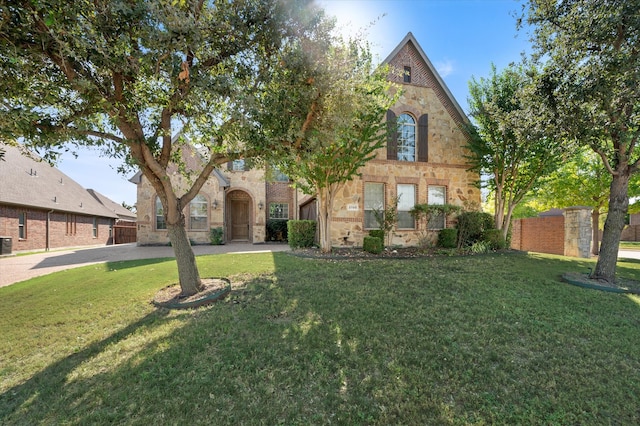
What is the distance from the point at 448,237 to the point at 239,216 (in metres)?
13.7

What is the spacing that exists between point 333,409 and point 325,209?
313 inches

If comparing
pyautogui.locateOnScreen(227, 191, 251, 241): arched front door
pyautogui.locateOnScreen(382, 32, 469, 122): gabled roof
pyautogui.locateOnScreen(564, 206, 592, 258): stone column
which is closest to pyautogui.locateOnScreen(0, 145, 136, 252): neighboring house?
pyautogui.locateOnScreen(227, 191, 251, 241): arched front door

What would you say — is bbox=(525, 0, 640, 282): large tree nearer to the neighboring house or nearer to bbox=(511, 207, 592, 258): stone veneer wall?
bbox=(511, 207, 592, 258): stone veneer wall

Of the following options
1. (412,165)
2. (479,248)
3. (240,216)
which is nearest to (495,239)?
(479,248)

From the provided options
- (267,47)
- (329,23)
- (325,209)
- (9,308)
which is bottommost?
(9,308)

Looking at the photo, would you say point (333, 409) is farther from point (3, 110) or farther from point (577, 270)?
point (577, 270)

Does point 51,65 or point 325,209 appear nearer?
point 51,65

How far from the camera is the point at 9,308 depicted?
5270 millimetres

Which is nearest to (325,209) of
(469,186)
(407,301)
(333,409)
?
(407,301)

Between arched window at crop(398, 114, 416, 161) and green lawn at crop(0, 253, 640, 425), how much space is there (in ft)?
23.7

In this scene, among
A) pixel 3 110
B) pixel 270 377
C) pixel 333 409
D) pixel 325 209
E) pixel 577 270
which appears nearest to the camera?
pixel 333 409

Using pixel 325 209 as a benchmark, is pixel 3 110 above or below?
above

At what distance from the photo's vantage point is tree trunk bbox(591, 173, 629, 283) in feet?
21.0

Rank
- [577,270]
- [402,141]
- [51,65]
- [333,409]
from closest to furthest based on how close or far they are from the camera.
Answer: [333,409]
[51,65]
[577,270]
[402,141]
